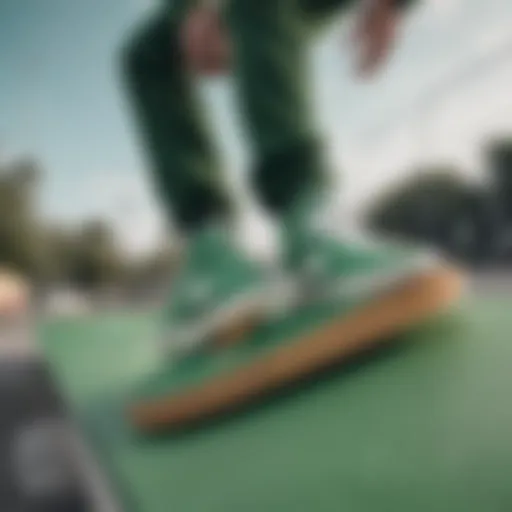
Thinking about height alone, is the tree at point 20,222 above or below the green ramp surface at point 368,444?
above

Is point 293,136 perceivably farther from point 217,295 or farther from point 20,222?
point 20,222

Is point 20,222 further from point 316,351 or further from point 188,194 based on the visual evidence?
point 316,351

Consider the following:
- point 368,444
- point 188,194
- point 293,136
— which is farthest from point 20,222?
point 368,444

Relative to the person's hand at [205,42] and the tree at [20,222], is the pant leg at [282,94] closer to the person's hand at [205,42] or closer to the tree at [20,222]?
the person's hand at [205,42]

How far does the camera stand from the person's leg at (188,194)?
2.69 ft

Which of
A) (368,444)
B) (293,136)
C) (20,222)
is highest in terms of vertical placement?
(20,222)

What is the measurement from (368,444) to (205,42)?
0.36 metres

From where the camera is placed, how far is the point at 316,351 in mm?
775

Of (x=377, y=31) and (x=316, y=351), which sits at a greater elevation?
(x=377, y=31)

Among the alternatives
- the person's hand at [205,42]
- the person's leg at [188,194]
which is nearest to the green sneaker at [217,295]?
the person's leg at [188,194]

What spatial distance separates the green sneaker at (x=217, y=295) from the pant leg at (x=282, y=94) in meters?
0.06

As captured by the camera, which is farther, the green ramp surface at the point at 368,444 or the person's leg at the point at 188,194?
the person's leg at the point at 188,194

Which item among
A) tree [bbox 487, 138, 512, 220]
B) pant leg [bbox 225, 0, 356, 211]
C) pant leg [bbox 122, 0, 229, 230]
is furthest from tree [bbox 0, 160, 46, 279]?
tree [bbox 487, 138, 512, 220]

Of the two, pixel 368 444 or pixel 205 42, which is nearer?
pixel 368 444
